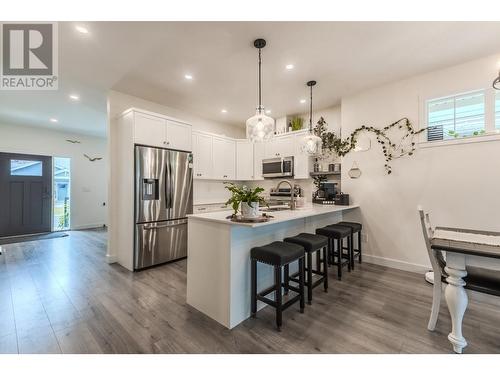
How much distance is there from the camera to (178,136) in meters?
3.82

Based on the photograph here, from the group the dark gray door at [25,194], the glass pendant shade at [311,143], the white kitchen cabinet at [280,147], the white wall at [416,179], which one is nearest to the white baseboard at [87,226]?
the dark gray door at [25,194]

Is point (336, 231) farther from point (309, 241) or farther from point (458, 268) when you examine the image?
point (458, 268)

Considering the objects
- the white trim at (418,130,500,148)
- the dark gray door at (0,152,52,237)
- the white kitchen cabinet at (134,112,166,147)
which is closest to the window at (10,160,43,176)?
the dark gray door at (0,152,52,237)

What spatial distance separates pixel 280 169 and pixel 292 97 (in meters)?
1.46

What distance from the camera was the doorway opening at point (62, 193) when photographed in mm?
6145

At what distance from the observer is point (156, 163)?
3451 mm

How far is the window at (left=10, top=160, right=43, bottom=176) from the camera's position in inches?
216

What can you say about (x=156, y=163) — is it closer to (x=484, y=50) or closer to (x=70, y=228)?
(x=484, y=50)

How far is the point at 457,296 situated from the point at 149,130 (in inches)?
159

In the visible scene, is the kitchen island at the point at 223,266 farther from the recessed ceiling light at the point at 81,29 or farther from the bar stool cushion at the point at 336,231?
the recessed ceiling light at the point at 81,29

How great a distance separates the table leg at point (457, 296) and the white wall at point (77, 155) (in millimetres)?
8229

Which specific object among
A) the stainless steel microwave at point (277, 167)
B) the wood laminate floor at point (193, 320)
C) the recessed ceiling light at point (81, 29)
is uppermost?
the recessed ceiling light at point (81, 29)

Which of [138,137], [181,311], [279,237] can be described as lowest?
[181,311]
